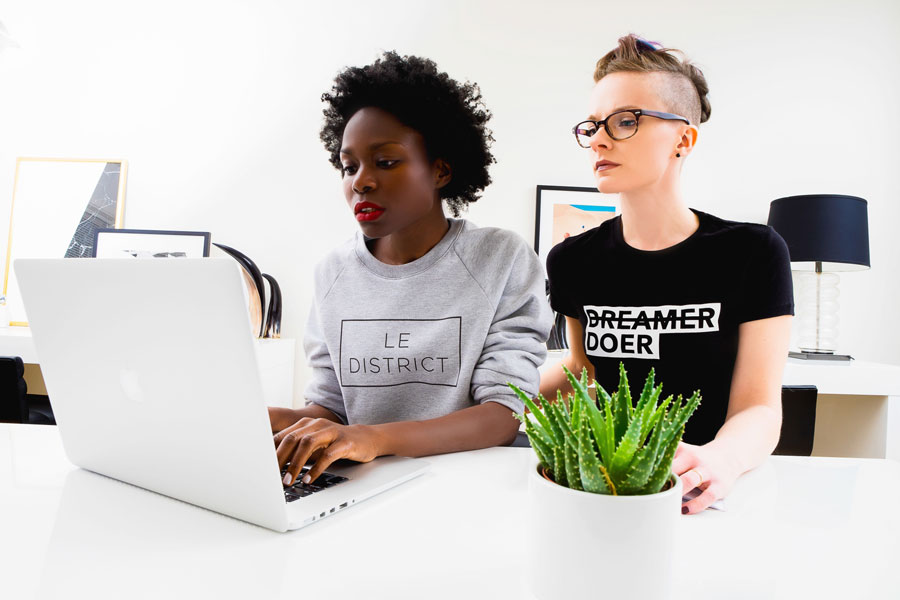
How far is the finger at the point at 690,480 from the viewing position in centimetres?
56

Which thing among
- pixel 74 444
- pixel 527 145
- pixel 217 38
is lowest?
pixel 74 444

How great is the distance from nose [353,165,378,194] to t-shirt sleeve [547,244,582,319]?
374 millimetres

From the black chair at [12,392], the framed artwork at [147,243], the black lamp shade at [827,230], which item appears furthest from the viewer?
the framed artwork at [147,243]

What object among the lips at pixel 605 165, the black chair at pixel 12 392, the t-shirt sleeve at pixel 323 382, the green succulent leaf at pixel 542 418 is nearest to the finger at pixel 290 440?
the green succulent leaf at pixel 542 418

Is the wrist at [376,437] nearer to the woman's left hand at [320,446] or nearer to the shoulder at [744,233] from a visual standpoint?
the woman's left hand at [320,446]

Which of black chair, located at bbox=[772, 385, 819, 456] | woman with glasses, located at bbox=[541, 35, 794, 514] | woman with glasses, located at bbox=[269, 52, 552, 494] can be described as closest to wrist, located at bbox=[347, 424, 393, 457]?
woman with glasses, located at bbox=[269, 52, 552, 494]

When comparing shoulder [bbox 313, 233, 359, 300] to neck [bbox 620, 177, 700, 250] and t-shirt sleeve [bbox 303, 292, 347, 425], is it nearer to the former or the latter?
t-shirt sleeve [bbox 303, 292, 347, 425]

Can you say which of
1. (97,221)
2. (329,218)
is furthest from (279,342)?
(97,221)

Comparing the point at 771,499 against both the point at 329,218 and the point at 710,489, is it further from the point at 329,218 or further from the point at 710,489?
the point at 329,218

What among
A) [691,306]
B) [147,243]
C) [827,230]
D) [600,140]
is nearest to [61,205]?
[147,243]

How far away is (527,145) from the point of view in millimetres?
2592

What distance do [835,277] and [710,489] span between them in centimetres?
234

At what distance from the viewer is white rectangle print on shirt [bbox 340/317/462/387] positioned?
3.16 ft

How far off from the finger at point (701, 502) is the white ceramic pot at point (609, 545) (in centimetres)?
19
